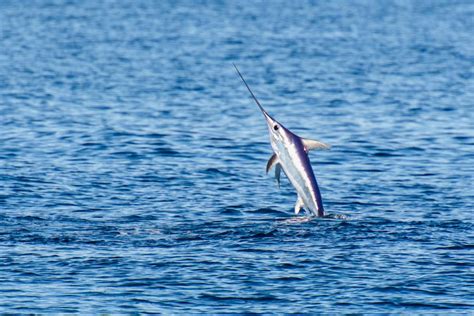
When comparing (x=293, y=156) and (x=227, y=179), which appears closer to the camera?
(x=293, y=156)

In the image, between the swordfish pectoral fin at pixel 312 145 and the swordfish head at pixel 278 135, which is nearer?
the swordfish head at pixel 278 135

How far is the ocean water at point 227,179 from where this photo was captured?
2048 cm

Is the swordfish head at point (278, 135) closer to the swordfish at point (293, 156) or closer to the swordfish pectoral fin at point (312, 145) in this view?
the swordfish at point (293, 156)

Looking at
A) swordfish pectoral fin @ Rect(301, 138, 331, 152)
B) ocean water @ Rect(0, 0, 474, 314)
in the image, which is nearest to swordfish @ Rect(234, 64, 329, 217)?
swordfish pectoral fin @ Rect(301, 138, 331, 152)

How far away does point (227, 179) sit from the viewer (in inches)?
1200

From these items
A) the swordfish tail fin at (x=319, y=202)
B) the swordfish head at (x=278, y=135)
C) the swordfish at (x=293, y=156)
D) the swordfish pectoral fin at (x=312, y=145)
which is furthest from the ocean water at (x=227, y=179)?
the swordfish head at (x=278, y=135)

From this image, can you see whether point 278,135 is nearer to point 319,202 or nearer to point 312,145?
point 312,145

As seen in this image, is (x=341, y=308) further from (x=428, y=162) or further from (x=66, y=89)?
(x=66, y=89)

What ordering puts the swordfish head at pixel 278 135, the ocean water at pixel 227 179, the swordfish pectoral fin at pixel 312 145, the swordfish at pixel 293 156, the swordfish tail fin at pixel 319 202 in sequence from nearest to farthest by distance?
1. the ocean water at pixel 227 179
2. the swordfish head at pixel 278 135
3. the swordfish at pixel 293 156
4. the swordfish pectoral fin at pixel 312 145
5. the swordfish tail fin at pixel 319 202

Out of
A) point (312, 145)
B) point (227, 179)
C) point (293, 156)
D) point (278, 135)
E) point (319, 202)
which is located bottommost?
point (227, 179)

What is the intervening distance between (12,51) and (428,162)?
112ft

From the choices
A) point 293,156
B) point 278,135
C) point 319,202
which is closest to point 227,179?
point 319,202

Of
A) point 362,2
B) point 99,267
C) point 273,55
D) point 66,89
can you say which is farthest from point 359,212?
point 362,2

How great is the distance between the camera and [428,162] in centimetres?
3291
